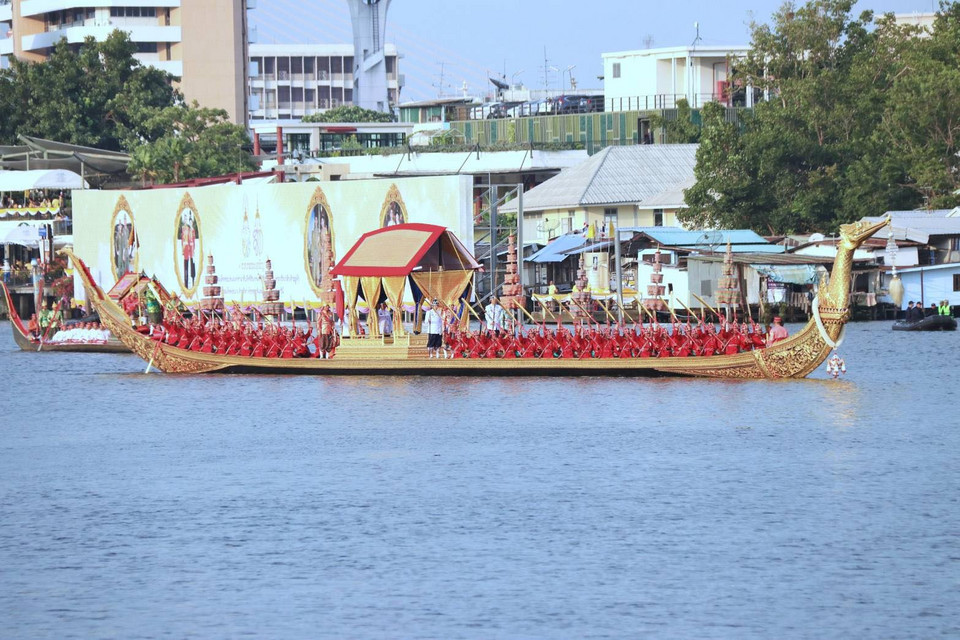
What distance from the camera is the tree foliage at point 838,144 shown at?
64688 millimetres

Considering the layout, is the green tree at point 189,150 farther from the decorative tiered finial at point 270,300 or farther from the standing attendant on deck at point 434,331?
the standing attendant on deck at point 434,331

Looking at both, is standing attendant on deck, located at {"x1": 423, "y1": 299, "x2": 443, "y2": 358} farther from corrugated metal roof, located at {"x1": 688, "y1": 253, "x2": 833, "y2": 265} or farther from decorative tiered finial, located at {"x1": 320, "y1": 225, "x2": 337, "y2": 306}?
corrugated metal roof, located at {"x1": 688, "y1": 253, "x2": 833, "y2": 265}

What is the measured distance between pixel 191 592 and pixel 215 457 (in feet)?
32.7

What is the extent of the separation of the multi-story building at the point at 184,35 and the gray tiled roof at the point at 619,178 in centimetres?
3955

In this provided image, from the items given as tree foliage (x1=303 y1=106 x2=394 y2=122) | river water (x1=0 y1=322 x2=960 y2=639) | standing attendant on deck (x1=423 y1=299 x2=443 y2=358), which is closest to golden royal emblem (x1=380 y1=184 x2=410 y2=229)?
standing attendant on deck (x1=423 y1=299 x2=443 y2=358)

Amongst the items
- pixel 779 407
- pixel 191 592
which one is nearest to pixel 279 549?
pixel 191 592

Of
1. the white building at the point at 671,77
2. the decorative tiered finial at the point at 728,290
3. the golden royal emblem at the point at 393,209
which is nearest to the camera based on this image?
the decorative tiered finial at the point at 728,290

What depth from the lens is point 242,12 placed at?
375ft

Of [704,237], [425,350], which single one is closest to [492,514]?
[425,350]

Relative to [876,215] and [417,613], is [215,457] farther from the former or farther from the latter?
[876,215]

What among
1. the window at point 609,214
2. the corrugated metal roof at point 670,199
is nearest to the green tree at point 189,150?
the window at point 609,214

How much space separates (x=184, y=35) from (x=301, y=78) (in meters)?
51.5

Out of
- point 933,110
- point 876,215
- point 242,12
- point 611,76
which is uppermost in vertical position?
point 242,12

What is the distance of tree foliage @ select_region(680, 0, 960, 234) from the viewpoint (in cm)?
6469
